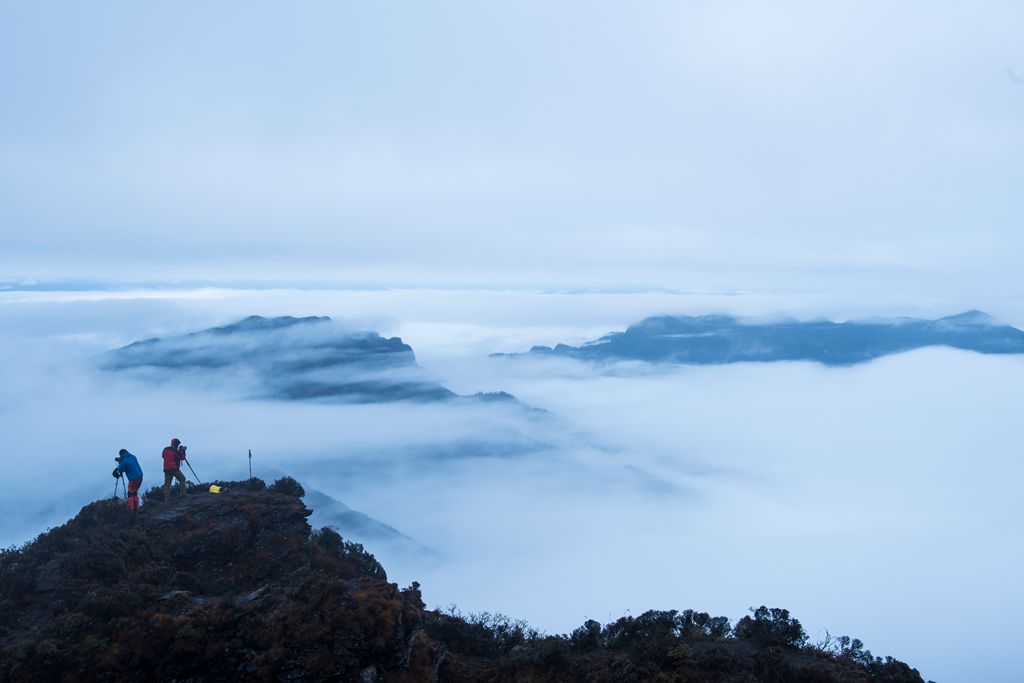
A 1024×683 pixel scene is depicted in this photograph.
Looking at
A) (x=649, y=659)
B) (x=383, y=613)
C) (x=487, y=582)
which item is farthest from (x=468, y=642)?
(x=487, y=582)

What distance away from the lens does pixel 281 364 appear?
19512 cm

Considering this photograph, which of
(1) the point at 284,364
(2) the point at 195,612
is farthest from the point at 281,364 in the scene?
(2) the point at 195,612

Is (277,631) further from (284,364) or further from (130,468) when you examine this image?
(284,364)

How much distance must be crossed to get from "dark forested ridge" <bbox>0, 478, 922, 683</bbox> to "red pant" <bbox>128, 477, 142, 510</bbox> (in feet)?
3.21

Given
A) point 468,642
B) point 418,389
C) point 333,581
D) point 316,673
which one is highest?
point 333,581

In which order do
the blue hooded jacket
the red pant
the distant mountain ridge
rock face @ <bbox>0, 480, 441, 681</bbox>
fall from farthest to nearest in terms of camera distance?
the distant mountain ridge, the blue hooded jacket, the red pant, rock face @ <bbox>0, 480, 441, 681</bbox>

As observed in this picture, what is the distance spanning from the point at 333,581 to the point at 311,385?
182527 millimetres

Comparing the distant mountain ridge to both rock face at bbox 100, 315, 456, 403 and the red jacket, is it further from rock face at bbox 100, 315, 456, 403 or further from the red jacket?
the red jacket

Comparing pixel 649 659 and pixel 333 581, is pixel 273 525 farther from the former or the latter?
pixel 649 659

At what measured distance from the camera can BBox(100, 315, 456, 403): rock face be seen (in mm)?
179625

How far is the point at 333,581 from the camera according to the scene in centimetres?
1309

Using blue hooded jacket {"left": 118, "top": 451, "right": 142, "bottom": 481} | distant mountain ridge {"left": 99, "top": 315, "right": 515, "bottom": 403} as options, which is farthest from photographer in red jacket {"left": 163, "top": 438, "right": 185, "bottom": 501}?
distant mountain ridge {"left": 99, "top": 315, "right": 515, "bottom": 403}

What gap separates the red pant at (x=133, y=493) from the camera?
18.1m

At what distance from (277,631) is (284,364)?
194m
